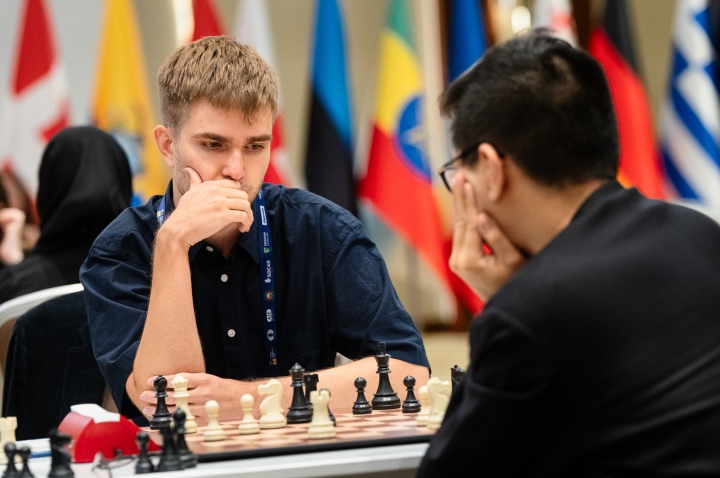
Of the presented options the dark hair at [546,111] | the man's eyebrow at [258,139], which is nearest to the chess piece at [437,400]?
the dark hair at [546,111]

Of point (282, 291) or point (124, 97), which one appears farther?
point (124, 97)

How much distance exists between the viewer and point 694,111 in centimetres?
555

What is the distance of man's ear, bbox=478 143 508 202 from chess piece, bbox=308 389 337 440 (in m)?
0.52

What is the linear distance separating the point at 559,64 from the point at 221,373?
1.38m

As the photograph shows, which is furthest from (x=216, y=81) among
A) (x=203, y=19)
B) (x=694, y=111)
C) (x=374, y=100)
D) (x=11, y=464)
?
(x=694, y=111)

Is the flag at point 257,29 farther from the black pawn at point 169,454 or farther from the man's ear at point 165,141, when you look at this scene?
the black pawn at point 169,454

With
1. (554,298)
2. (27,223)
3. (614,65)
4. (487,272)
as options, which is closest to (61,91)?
(27,223)

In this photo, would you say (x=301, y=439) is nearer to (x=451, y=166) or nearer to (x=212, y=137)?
(x=451, y=166)

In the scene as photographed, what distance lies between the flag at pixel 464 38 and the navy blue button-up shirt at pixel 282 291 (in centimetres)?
310

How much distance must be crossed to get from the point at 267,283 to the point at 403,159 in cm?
310

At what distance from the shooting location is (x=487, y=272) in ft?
5.40

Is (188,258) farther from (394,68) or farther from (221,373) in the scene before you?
(394,68)

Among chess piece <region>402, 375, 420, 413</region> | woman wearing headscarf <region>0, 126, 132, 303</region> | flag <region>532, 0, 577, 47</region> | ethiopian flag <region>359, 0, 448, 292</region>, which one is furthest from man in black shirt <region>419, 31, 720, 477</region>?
flag <region>532, 0, 577, 47</region>

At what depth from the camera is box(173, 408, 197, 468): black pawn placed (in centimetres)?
152
